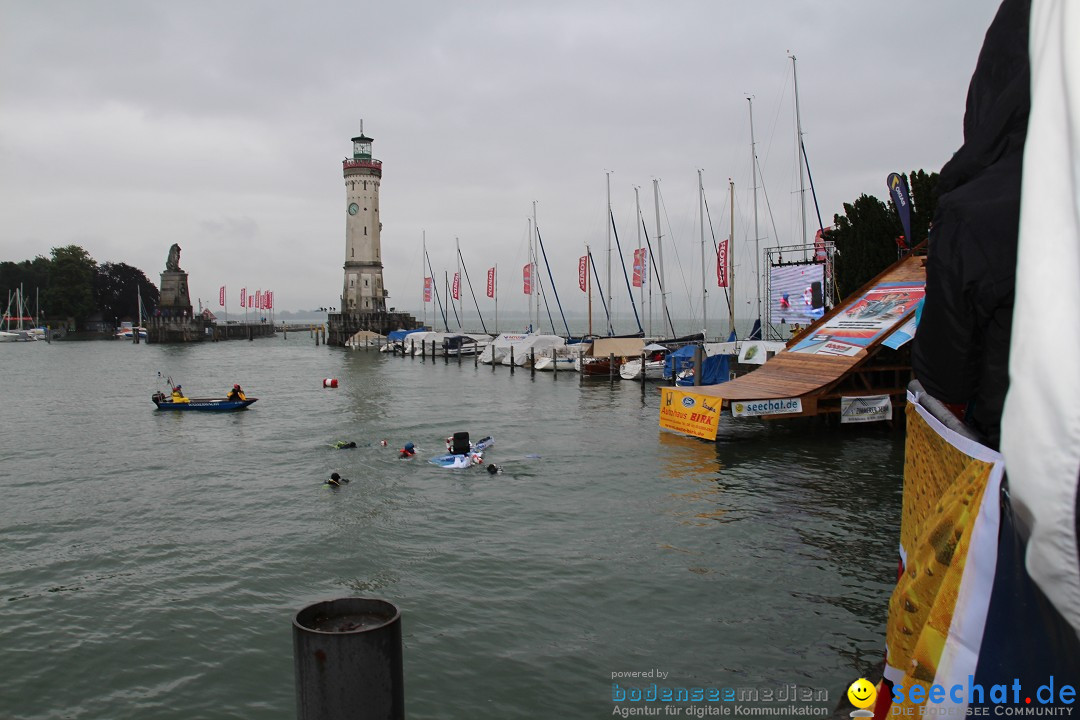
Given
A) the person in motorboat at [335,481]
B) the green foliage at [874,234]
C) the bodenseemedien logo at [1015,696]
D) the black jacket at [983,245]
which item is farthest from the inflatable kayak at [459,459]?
the green foliage at [874,234]

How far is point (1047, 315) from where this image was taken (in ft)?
6.53

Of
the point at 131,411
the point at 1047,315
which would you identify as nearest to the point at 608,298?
the point at 131,411

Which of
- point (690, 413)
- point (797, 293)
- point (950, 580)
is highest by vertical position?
point (797, 293)

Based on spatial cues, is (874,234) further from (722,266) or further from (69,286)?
(69,286)

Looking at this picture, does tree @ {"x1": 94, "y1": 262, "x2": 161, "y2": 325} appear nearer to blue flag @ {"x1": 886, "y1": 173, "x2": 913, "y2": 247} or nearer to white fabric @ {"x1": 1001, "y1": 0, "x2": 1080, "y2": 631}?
blue flag @ {"x1": 886, "y1": 173, "x2": 913, "y2": 247}

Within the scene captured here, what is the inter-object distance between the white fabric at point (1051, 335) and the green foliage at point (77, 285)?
485 ft

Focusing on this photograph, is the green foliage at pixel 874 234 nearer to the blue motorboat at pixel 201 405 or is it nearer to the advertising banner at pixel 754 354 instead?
the advertising banner at pixel 754 354

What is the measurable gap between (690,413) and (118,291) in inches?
5676

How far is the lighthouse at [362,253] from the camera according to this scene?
Answer: 10025 cm

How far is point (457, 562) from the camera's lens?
1327 centimetres

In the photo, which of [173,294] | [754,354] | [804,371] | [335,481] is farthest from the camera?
[173,294]

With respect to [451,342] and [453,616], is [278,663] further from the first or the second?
[451,342]

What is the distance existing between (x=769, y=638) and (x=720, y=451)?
1313cm

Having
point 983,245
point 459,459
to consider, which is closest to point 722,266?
point 459,459
